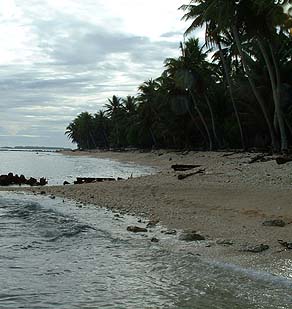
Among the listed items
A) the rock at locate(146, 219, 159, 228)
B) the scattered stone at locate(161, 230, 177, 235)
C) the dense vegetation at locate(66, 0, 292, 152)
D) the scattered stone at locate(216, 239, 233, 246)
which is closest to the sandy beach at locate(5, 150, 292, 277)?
the scattered stone at locate(216, 239, 233, 246)

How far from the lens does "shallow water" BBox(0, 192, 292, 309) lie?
5.24m

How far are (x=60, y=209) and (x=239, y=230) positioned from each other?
19.9 feet

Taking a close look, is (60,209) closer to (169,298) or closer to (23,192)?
(23,192)

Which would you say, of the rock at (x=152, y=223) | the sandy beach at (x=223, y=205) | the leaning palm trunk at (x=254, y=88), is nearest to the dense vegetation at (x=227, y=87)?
the leaning palm trunk at (x=254, y=88)

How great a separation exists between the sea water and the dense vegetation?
13.1 meters

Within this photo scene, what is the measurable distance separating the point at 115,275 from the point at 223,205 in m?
5.52

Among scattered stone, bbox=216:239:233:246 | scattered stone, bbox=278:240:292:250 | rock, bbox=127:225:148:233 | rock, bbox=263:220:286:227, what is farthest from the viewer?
rock, bbox=127:225:148:233

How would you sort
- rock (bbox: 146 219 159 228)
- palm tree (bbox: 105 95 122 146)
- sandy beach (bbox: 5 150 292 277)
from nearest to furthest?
sandy beach (bbox: 5 150 292 277), rock (bbox: 146 219 159 228), palm tree (bbox: 105 95 122 146)

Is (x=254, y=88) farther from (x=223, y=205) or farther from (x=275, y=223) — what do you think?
(x=275, y=223)

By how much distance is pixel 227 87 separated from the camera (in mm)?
40062

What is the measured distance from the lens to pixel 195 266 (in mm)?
6668

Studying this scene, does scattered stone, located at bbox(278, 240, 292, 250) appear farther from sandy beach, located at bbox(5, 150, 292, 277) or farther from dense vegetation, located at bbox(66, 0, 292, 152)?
dense vegetation, located at bbox(66, 0, 292, 152)

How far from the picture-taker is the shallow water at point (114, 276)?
524 centimetres

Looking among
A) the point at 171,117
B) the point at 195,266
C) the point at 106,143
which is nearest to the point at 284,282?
the point at 195,266
